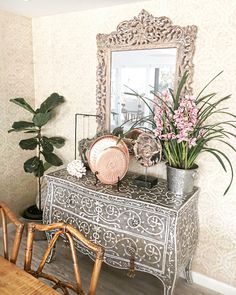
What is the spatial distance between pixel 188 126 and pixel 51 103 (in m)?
1.49

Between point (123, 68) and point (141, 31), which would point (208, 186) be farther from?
point (141, 31)

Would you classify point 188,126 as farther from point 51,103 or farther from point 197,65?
point 51,103

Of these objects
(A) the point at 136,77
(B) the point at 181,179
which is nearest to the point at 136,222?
(B) the point at 181,179

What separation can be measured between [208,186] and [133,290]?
1.02m

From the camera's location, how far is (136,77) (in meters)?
2.15

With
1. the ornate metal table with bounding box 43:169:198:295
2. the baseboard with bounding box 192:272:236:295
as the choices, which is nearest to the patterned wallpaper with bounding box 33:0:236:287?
the baseboard with bounding box 192:272:236:295

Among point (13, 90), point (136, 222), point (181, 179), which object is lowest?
point (136, 222)

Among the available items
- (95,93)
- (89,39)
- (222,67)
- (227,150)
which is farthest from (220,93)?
(89,39)

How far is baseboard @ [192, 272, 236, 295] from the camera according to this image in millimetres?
2037

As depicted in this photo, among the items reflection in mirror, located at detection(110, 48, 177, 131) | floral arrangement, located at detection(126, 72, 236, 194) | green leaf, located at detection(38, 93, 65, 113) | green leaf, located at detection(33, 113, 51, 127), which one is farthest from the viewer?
green leaf, located at detection(38, 93, 65, 113)

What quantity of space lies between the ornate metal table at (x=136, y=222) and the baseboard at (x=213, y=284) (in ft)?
0.25

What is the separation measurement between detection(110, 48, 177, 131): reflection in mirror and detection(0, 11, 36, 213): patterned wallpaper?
1.10 m

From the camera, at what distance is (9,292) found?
102 cm

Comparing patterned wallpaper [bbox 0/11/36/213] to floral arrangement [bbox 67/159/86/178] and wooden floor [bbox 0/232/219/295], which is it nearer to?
wooden floor [bbox 0/232/219/295]
